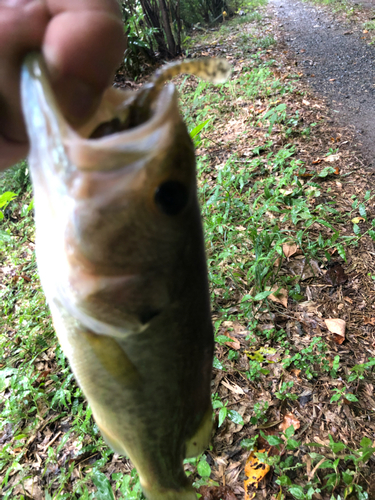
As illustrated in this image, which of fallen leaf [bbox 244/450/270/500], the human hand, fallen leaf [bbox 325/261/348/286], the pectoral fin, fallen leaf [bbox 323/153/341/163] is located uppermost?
the human hand

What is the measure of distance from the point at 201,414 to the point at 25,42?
1.52 m

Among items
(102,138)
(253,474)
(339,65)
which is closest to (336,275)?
(253,474)

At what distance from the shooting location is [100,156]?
0.84 metres

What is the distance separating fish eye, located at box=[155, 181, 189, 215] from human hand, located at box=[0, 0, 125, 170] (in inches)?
17.3

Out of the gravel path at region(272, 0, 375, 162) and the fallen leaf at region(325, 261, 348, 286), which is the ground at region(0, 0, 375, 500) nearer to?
the fallen leaf at region(325, 261, 348, 286)

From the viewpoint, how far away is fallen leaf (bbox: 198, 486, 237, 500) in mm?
2215

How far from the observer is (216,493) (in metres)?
2.24

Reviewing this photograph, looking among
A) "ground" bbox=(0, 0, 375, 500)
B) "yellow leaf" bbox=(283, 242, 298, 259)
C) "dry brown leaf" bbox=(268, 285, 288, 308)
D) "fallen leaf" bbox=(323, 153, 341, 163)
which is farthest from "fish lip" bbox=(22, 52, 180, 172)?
"fallen leaf" bbox=(323, 153, 341, 163)

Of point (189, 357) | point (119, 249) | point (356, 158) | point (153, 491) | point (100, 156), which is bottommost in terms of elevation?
point (356, 158)

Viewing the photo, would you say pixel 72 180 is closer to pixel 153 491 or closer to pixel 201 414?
pixel 201 414

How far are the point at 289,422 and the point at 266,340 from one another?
2.19 feet

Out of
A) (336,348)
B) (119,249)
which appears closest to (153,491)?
(119,249)

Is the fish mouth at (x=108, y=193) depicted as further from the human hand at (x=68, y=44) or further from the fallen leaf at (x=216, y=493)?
the fallen leaf at (x=216, y=493)

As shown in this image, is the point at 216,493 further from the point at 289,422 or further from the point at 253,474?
the point at 289,422
